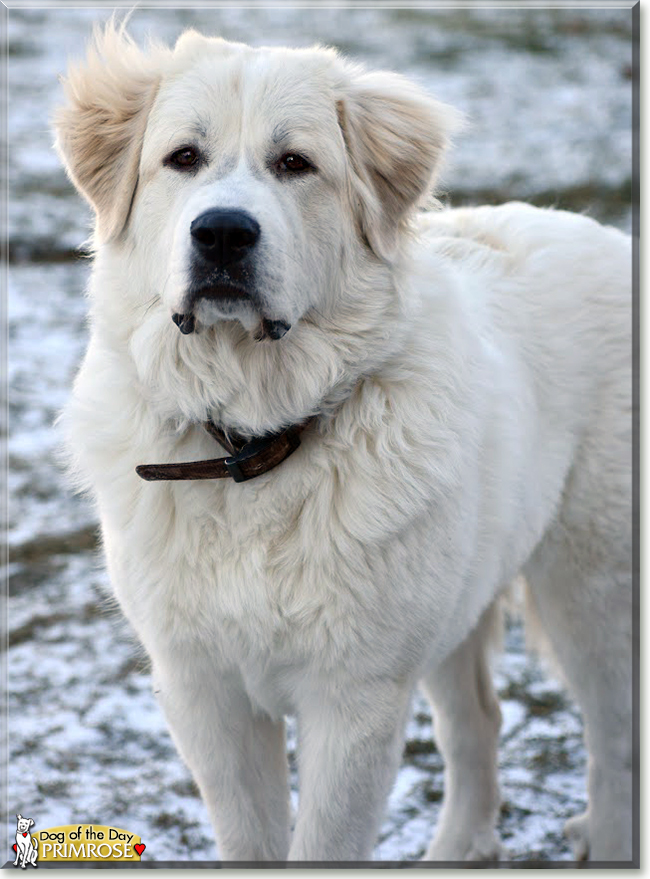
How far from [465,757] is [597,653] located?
0.56 meters

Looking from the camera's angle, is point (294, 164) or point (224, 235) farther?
point (294, 164)

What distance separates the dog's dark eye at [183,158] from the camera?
7.38 ft

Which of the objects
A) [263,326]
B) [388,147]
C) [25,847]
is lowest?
[25,847]

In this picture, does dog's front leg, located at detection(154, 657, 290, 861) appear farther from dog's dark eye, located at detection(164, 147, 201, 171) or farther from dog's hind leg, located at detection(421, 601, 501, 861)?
dog's dark eye, located at detection(164, 147, 201, 171)

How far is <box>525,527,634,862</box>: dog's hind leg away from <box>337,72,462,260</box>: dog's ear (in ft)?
3.53

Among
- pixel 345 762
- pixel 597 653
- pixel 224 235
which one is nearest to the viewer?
pixel 224 235

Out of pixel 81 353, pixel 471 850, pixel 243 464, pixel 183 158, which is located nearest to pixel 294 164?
pixel 183 158

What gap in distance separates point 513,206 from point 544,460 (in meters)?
0.89

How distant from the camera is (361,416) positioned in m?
2.33

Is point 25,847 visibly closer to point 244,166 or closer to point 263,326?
point 263,326

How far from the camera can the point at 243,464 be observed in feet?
7.43

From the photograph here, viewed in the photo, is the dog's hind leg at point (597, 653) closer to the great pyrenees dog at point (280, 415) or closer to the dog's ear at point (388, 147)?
the great pyrenees dog at point (280, 415)

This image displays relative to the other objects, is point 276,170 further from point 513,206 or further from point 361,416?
point 513,206

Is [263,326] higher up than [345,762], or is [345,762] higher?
[263,326]
